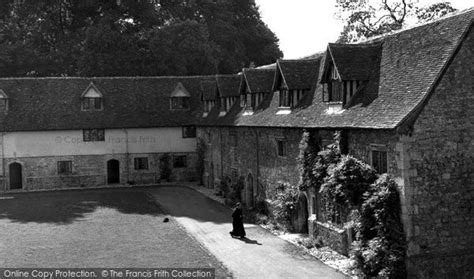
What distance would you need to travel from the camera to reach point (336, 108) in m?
21.2

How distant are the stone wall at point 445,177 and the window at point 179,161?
30486 millimetres

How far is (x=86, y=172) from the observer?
4300cm

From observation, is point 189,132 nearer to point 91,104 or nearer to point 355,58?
point 91,104

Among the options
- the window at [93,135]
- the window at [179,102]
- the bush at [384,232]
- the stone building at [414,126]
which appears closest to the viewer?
the bush at [384,232]

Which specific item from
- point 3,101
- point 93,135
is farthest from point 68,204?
point 3,101

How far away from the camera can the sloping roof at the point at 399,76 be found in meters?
16.6

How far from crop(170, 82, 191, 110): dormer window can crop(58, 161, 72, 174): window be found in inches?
402

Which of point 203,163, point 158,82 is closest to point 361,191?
point 203,163

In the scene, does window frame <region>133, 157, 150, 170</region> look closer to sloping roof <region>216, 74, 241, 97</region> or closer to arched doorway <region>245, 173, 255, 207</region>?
sloping roof <region>216, 74, 241, 97</region>

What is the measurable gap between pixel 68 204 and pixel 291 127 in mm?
18203

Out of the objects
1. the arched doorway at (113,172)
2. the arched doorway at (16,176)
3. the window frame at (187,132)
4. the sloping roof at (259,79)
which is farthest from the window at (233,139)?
the arched doorway at (16,176)

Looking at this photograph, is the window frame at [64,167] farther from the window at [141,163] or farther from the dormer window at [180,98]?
the dormer window at [180,98]

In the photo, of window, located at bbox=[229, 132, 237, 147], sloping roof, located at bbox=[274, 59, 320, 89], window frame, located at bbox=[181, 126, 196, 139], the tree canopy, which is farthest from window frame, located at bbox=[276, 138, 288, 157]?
the tree canopy

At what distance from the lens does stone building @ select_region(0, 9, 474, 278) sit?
16.4 metres
